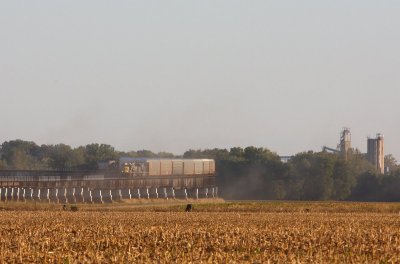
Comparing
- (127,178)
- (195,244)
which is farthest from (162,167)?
(195,244)

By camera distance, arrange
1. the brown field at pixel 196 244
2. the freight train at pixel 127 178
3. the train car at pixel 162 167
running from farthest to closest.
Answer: the train car at pixel 162 167, the freight train at pixel 127 178, the brown field at pixel 196 244

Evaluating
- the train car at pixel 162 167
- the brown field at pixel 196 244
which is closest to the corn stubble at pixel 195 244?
the brown field at pixel 196 244

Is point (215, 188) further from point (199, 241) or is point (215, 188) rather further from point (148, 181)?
point (199, 241)

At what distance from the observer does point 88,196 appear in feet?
458

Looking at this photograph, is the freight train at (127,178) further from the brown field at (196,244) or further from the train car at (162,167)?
the brown field at (196,244)

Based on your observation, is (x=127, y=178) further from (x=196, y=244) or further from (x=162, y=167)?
(x=196, y=244)

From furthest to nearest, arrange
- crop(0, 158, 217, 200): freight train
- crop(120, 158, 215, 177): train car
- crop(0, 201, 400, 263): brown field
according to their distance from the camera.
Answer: crop(120, 158, 215, 177): train car < crop(0, 158, 217, 200): freight train < crop(0, 201, 400, 263): brown field

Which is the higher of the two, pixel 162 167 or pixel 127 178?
pixel 162 167

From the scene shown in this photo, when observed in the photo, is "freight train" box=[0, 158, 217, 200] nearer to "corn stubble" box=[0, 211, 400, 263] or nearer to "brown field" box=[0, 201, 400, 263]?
"brown field" box=[0, 201, 400, 263]

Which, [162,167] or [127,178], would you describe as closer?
[127,178]

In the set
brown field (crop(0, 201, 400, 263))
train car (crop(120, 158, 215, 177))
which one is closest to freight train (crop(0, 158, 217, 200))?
train car (crop(120, 158, 215, 177))

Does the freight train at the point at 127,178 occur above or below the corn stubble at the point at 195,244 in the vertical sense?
above

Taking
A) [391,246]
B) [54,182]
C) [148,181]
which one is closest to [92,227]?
[391,246]

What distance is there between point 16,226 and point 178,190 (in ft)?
351
